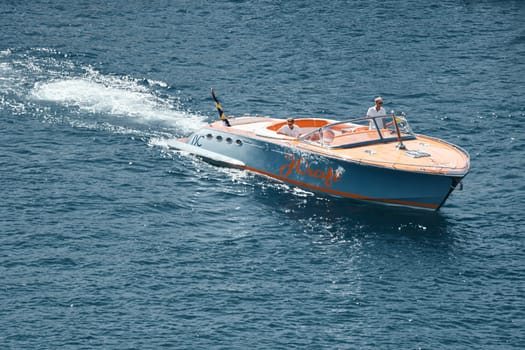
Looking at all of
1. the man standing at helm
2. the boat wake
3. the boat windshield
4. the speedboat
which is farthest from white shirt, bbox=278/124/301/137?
the boat wake

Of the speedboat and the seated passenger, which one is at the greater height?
the seated passenger

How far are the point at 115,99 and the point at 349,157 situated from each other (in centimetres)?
2175

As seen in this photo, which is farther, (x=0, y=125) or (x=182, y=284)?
(x=0, y=125)

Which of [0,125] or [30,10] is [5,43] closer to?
[30,10]

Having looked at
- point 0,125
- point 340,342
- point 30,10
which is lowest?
point 340,342

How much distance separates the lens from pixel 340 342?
47.8 m

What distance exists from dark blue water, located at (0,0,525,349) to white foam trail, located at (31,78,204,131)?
0.67 ft

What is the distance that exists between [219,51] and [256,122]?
20.4 metres

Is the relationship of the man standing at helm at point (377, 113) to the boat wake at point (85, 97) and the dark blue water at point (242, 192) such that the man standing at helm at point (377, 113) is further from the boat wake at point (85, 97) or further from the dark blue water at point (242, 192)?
the boat wake at point (85, 97)

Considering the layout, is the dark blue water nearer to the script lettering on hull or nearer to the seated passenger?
→ the script lettering on hull

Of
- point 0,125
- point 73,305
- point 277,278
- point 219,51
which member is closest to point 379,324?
point 277,278

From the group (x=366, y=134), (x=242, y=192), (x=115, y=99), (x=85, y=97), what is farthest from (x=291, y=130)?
(x=85, y=97)

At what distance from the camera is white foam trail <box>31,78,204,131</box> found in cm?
7338

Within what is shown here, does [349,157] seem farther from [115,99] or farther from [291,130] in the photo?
[115,99]
